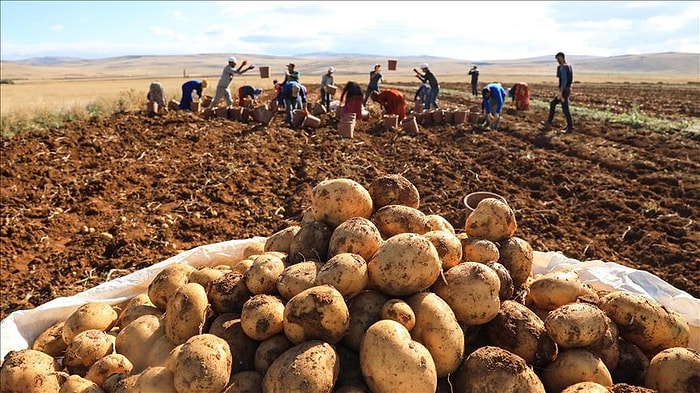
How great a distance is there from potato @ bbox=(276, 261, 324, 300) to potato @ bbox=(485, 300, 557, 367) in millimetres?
1190

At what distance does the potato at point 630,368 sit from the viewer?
10.2 feet

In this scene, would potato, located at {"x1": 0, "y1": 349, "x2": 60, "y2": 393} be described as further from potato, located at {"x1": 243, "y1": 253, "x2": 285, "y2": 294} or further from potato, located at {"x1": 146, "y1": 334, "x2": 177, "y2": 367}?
potato, located at {"x1": 243, "y1": 253, "x2": 285, "y2": 294}

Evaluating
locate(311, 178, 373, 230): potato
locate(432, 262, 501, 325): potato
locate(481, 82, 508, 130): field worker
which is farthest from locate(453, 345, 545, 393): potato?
locate(481, 82, 508, 130): field worker

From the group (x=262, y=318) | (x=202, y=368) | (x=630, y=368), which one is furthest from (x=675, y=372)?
(x=202, y=368)

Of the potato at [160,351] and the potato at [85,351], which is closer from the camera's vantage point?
the potato at [160,351]

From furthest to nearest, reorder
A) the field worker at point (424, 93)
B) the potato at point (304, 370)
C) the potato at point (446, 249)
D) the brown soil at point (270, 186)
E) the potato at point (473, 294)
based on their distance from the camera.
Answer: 1. the field worker at point (424, 93)
2. the brown soil at point (270, 186)
3. the potato at point (446, 249)
4. the potato at point (473, 294)
5. the potato at point (304, 370)

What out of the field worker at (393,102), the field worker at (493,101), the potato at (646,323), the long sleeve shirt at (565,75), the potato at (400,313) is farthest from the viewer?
the field worker at (393,102)

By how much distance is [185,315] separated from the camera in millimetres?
3059

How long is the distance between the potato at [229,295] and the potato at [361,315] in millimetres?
724

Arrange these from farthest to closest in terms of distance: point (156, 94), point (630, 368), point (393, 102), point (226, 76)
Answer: point (226, 76) < point (156, 94) < point (393, 102) < point (630, 368)

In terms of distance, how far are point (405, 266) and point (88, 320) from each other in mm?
2364

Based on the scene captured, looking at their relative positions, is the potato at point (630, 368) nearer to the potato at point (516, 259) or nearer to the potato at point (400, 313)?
the potato at point (516, 259)

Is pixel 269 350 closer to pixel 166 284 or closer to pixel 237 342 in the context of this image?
pixel 237 342

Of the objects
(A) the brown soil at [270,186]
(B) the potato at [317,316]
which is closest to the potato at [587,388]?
(B) the potato at [317,316]
